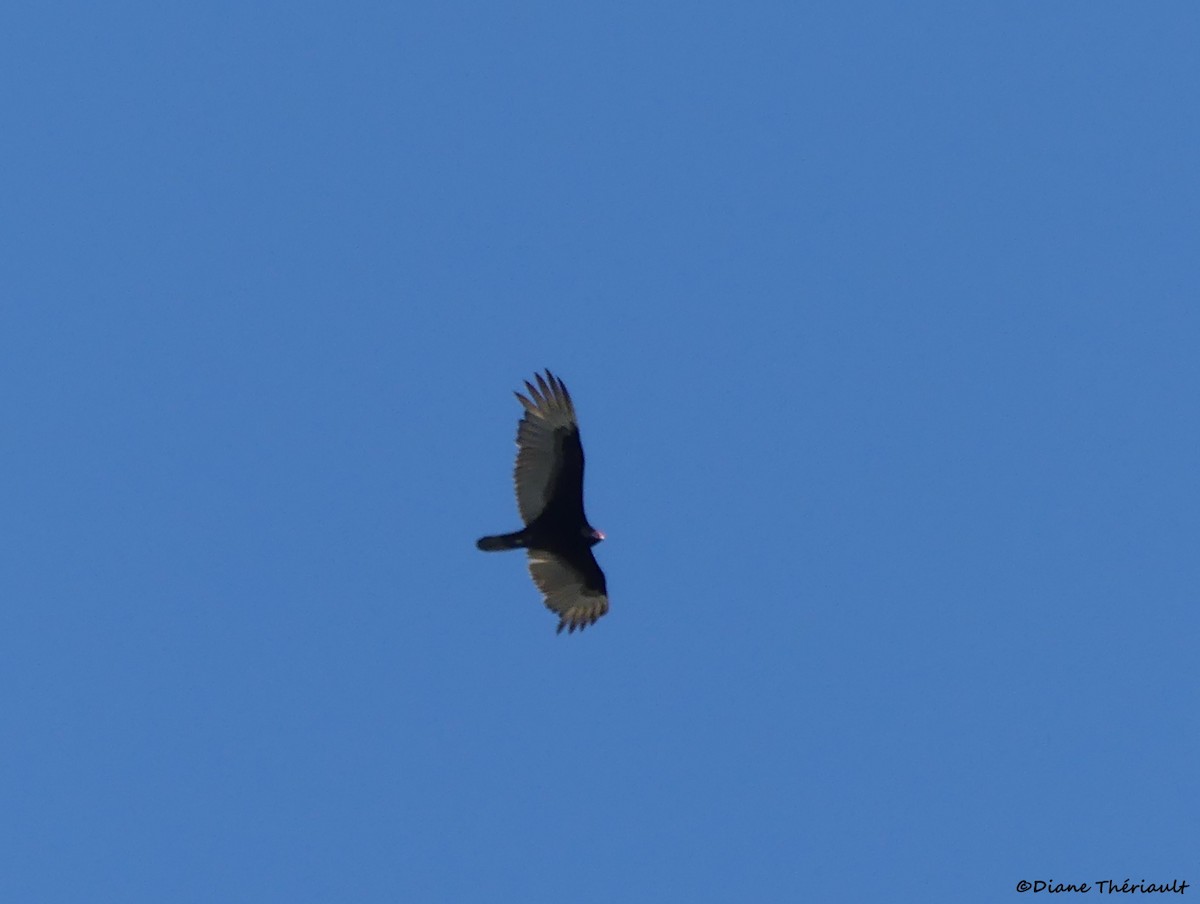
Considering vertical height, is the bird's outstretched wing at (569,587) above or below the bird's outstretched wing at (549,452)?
below

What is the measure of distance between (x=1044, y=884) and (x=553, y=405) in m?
8.58

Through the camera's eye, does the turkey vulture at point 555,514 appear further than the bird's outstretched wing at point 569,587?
No

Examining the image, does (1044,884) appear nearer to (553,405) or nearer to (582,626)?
(582,626)

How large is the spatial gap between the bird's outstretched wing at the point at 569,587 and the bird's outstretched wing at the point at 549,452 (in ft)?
2.39

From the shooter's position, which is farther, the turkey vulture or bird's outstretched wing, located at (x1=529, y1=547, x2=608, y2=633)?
bird's outstretched wing, located at (x1=529, y1=547, x2=608, y2=633)

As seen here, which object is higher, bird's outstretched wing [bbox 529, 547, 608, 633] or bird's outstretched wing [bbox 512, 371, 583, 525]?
bird's outstretched wing [bbox 512, 371, 583, 525]

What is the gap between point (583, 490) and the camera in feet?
47.0

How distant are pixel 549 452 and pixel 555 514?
2.56 feet

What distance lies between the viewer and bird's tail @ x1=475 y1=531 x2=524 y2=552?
1411 centimetres

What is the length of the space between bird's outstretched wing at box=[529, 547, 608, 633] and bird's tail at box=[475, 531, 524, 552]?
398 millimetres

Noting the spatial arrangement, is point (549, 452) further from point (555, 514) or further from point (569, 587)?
point (569, 587)

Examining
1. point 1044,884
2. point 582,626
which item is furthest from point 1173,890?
point 582,626

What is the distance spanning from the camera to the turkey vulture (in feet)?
46.3

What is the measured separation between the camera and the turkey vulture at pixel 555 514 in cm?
1412
